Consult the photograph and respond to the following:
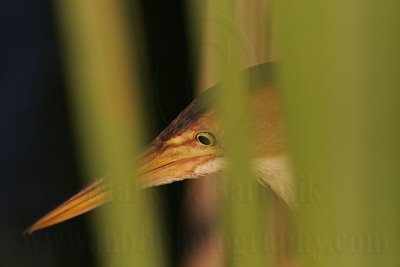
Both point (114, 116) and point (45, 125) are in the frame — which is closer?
point (114, 116)

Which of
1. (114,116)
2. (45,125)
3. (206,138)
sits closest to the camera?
(114,116)

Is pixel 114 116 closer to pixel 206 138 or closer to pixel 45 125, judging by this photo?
pixel 206 138

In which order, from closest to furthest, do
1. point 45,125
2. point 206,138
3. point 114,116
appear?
point 114,116
point 206,138
point 45,125

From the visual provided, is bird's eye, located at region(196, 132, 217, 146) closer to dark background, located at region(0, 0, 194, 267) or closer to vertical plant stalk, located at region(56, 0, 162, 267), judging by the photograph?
dark background, located at region(0, 0, 194, 267)

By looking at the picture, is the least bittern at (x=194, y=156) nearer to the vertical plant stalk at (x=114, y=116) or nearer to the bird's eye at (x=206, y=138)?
the bird's eye at (x=206, y=138)

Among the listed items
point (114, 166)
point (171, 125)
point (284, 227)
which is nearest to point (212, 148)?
point (171, 125)

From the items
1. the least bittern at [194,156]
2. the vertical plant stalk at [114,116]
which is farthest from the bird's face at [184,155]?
the vertical plant stalk at [114,116]

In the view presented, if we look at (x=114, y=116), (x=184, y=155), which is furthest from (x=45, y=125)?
(x=114, y=116)
